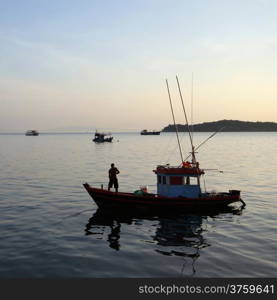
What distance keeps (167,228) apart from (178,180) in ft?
15.9

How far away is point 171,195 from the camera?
24.7m

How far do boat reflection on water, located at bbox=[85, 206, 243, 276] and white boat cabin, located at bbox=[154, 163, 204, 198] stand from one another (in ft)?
4.71

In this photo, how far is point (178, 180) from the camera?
80.9ft

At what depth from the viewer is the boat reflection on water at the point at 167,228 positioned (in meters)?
16.7

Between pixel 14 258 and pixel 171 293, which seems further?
pixel 14 258

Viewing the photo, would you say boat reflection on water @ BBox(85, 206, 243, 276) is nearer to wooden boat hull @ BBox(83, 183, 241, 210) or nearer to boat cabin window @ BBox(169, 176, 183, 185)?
wooden boat hull @ BBox(83, 183, 241, 210)

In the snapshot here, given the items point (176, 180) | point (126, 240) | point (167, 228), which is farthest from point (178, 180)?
point (126, 240)

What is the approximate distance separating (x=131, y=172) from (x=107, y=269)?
119 ft

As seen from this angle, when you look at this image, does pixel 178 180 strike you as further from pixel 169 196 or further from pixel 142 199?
pixel 142 199

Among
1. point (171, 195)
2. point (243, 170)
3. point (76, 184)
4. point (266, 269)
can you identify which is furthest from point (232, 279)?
point (243, 170)

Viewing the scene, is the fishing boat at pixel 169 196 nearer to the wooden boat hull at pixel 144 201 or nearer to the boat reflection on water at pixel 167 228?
the wooden boat hull at pixel 144 201

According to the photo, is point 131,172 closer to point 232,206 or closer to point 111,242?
point 232,206

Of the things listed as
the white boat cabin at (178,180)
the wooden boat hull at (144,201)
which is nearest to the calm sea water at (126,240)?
the wooden boat hull at (144,201)

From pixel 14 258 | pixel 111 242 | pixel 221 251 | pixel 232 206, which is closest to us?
pixel 14 258
